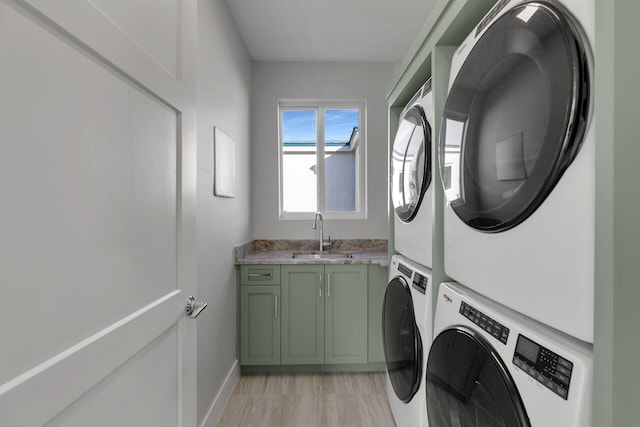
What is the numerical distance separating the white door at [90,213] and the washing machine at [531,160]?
81cm

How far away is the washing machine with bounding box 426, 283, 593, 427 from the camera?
53 centimetres

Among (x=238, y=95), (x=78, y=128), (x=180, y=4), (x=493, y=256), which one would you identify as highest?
(x=238, y=95)

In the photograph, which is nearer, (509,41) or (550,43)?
(550,43)

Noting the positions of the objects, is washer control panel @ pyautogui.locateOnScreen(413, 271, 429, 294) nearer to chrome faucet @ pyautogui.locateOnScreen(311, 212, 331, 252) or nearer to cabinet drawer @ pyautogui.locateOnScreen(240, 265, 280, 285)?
cabinet drawer @ pyautogui.locateOnScreen(240, 265, 280, 285)

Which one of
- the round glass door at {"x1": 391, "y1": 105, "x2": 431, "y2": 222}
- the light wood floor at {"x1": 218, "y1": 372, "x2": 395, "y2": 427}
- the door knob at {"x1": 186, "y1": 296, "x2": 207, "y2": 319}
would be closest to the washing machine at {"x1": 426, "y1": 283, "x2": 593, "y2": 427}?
the round glass door at {"x1": 391, "y1": 105, "x2": 431, "y2": 222}

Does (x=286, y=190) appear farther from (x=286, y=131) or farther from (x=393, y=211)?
(x=393, y=211)

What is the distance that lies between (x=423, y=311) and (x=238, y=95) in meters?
2.11

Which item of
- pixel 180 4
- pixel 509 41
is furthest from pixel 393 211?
pixel 180 4

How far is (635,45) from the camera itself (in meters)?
0.45

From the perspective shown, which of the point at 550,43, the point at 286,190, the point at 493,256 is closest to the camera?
the point at 550,43

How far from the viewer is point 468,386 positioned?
2.64ft

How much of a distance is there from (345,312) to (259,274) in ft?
2.41

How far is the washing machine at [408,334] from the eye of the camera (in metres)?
1.20

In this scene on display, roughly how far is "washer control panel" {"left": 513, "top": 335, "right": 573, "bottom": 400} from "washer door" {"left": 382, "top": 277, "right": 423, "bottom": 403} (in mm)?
609
